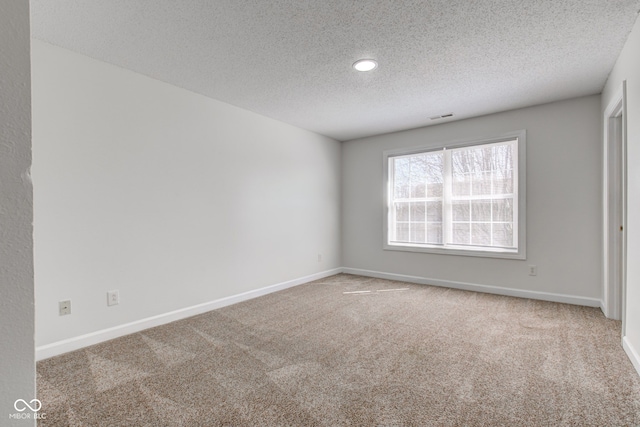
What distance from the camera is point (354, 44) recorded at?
2381mm

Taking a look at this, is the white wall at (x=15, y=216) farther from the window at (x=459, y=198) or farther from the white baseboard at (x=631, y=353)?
the window at (x=459, y=198)

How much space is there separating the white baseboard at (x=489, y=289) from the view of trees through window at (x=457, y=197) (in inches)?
20.6

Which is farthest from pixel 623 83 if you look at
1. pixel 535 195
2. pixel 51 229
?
pixel 51 229

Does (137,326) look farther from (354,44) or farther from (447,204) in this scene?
(447,204)

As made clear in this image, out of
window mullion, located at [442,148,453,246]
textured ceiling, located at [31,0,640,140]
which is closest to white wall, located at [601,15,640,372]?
textured ceiling, located at [31,0,640,140]

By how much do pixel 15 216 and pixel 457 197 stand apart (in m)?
4.49

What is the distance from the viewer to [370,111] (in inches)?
153

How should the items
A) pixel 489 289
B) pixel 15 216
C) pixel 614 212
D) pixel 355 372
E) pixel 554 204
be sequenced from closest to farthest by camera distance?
pixel 15 216
pixel 355 372
pixel 614 212
pixel 554 204
pixel 489 289

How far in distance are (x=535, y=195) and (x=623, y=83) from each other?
152 centimetres

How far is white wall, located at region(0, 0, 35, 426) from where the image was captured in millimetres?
529

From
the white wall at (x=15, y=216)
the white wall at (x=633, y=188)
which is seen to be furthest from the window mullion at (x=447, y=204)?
the white wall at (x=15, y=216)

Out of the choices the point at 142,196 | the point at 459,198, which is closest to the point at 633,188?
the point at 459,198

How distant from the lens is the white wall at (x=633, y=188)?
6.89ft

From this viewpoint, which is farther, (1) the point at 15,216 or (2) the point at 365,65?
(2) the point at 365,65
